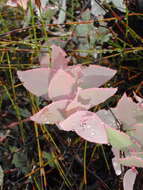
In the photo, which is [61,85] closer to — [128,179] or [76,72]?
[76,72]

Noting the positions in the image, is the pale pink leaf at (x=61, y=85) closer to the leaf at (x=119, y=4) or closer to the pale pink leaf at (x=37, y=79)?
the pale pink leaf at (x=37, y=79)

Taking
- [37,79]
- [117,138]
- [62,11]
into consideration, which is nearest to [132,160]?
[117,138]

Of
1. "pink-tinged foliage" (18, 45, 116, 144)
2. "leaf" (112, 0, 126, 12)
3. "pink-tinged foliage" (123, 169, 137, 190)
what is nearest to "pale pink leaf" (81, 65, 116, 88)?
"pink-tinged foliage" (18, 45, 116, 144)

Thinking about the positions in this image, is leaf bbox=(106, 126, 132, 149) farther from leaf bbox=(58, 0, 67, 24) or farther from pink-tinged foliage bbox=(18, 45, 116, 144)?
leaf bbox=(58, 0, 67, 24)

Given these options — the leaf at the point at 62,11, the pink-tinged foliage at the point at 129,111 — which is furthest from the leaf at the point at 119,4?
the pink-tinged foliage at the point at 129,111

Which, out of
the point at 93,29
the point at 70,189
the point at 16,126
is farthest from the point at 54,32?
the point at 70,189

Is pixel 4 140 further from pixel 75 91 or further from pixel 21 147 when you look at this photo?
pixel 75 91
